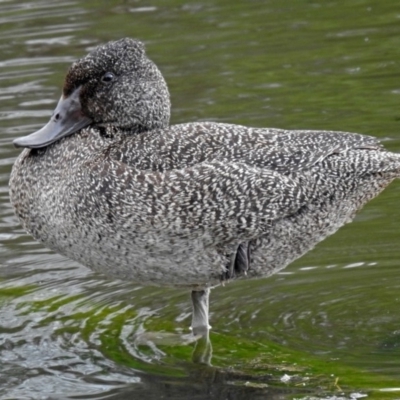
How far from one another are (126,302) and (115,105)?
1421 mm

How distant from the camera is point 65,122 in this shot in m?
7.70

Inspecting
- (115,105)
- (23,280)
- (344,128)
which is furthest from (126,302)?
(344,128)

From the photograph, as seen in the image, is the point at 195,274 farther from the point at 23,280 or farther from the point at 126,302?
the point at 23,280

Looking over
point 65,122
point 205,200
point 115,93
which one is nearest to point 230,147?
point 205,200

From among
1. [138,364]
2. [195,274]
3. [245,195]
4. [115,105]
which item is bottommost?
[138,364]

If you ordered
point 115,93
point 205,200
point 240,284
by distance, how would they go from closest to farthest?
1. point 205,200
2. point 115,93
3. point 240,284

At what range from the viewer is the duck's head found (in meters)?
7.62

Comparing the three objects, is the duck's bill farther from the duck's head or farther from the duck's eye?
the duck's eye

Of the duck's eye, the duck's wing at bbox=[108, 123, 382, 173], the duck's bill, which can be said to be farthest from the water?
the duck's eye

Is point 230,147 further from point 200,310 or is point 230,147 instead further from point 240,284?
point 240,284

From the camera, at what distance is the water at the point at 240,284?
283 inches

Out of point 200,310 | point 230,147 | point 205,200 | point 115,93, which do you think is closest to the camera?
point 205,200

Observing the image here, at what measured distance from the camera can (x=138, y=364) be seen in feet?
24.4

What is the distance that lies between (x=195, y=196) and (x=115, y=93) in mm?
1029
